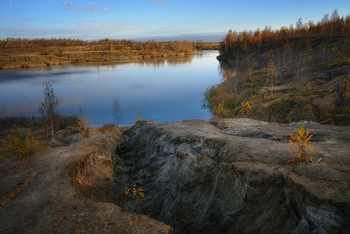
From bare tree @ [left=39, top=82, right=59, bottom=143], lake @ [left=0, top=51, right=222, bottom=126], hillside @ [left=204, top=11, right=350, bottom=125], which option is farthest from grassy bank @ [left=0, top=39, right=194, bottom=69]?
bare tree @ [left=39, top=82, right=59, bottom=143]

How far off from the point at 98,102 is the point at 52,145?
830 inches

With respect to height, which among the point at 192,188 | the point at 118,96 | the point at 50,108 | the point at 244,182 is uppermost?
the point at 50,108

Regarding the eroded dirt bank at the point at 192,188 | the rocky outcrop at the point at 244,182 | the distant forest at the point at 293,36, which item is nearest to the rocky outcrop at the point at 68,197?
the eroded dirt bank at the point at 192,188

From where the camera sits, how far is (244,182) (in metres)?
7.33

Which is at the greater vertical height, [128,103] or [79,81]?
[79,81]

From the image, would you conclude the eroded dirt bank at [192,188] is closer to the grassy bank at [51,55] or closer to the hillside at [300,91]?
the hillside at [300,91]

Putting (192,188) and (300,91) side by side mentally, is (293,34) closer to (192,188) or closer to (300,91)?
(300,91)

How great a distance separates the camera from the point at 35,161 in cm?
1107

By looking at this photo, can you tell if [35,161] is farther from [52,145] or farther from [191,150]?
[191,150]

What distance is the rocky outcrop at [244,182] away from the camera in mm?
5656

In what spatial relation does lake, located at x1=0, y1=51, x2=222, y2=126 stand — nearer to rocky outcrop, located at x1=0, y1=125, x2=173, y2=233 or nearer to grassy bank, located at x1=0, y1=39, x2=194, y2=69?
rocky outcrop, located at x1=0, y1=125, x2=173, y2=233

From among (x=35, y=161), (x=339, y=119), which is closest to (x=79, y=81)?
(x=35, y=161)

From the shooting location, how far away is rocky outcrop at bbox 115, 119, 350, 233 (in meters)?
5.66

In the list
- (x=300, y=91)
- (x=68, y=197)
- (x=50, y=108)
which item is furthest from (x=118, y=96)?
(x=68, y=197)
